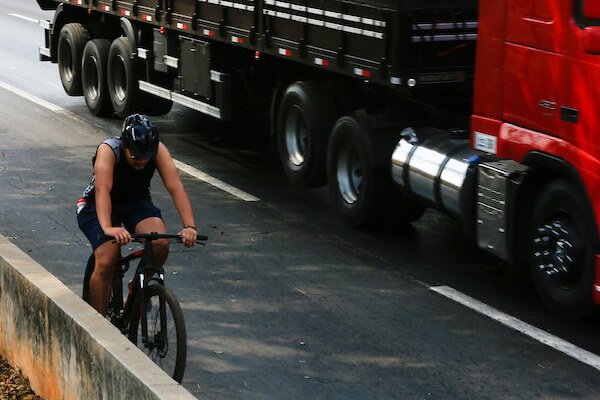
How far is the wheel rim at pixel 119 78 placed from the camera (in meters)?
16.9

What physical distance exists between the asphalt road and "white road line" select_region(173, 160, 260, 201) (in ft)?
0.40

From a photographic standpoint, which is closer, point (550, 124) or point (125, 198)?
point (125, 198)

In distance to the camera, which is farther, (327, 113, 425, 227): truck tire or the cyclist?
(327, 113, 425, 227): truck tire

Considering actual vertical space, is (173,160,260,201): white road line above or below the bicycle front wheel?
below

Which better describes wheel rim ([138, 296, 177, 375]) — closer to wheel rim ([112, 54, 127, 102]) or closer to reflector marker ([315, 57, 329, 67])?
reflector marker ([315, 57, 329, 67])

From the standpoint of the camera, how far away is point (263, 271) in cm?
1003

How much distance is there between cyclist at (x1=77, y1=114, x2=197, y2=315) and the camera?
6930 mm

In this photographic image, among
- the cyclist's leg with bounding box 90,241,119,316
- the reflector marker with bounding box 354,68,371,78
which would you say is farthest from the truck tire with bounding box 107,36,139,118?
the cyclist's leg with bounding box 90,241,119,316

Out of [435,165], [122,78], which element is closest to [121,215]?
[435,165]

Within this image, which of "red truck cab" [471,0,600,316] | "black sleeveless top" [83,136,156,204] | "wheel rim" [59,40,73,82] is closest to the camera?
"black sleeveless top" [83,136,156,204]

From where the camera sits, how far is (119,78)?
669 inches

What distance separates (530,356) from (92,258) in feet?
9.08

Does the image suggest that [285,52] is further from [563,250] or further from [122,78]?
[122,78]

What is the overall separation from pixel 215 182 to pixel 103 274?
5.98 meters
